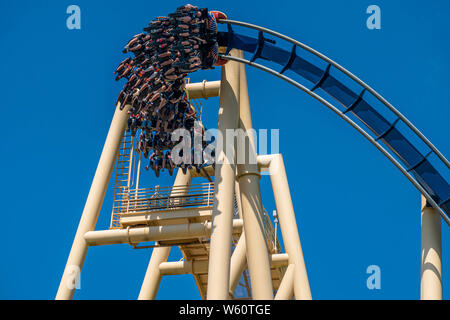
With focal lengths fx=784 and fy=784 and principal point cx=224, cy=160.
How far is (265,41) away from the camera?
1681 centimetres

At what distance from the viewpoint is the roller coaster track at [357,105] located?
15305 millimetres

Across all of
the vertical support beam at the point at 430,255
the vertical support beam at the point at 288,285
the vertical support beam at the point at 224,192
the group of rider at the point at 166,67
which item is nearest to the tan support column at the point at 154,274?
the vertical support beam at the point at 288,285

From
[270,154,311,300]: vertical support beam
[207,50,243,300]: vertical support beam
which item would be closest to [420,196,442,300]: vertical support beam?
[207,50,243,300]: vertical support beam

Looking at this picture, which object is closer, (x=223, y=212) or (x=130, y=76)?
(x=223, y=212)

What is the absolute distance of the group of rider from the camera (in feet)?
52.5

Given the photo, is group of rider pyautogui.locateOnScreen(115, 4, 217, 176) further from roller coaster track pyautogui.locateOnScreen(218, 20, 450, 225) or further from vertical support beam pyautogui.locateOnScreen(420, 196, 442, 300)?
vertical support beam pyautogui.locateOnScreen(420, 196, 442, 300)

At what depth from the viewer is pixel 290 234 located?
67.3 feet

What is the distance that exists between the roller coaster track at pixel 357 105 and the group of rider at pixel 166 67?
29.7 inches

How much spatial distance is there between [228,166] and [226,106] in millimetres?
Answer: 1482

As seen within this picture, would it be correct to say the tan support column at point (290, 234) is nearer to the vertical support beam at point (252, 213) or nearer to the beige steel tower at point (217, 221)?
the beige steel tower at point (217, 221)
